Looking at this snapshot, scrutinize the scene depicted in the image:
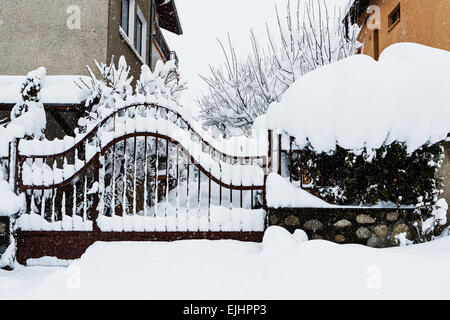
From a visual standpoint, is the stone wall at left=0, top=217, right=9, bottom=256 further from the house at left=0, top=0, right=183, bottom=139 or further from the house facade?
the house facade

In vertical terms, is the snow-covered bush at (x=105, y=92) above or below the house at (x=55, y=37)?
below

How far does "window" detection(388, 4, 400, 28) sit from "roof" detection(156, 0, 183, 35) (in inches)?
287

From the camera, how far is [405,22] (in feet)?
33.9

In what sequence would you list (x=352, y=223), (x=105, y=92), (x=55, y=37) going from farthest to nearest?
1. (x=55, y=37)
2. (x=105, y=92)
3. (x=352, y=223)

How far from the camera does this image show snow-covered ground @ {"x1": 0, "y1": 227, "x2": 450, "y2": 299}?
233 cm

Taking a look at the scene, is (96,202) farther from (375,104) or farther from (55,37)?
(55,37)

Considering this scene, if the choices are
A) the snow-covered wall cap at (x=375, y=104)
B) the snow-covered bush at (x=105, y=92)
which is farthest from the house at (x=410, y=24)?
the snow-covered bush at (x=105, y=92)

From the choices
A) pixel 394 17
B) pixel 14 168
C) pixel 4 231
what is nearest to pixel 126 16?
pixel 14 168

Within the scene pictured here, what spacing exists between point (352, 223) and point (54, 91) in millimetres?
4824

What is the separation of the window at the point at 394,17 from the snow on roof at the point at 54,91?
990 centimetres

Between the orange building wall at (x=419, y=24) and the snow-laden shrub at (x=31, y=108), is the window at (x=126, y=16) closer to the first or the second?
the snow-laden shrub at (x=31, y=108)

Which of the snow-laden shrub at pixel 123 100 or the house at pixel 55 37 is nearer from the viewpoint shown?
the snow-laden shrub at pixel 123 100

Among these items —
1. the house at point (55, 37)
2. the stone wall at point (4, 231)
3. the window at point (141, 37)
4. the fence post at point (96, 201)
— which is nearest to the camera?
the stone wall at point (4, 231)

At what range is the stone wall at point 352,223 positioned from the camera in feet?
12.8
